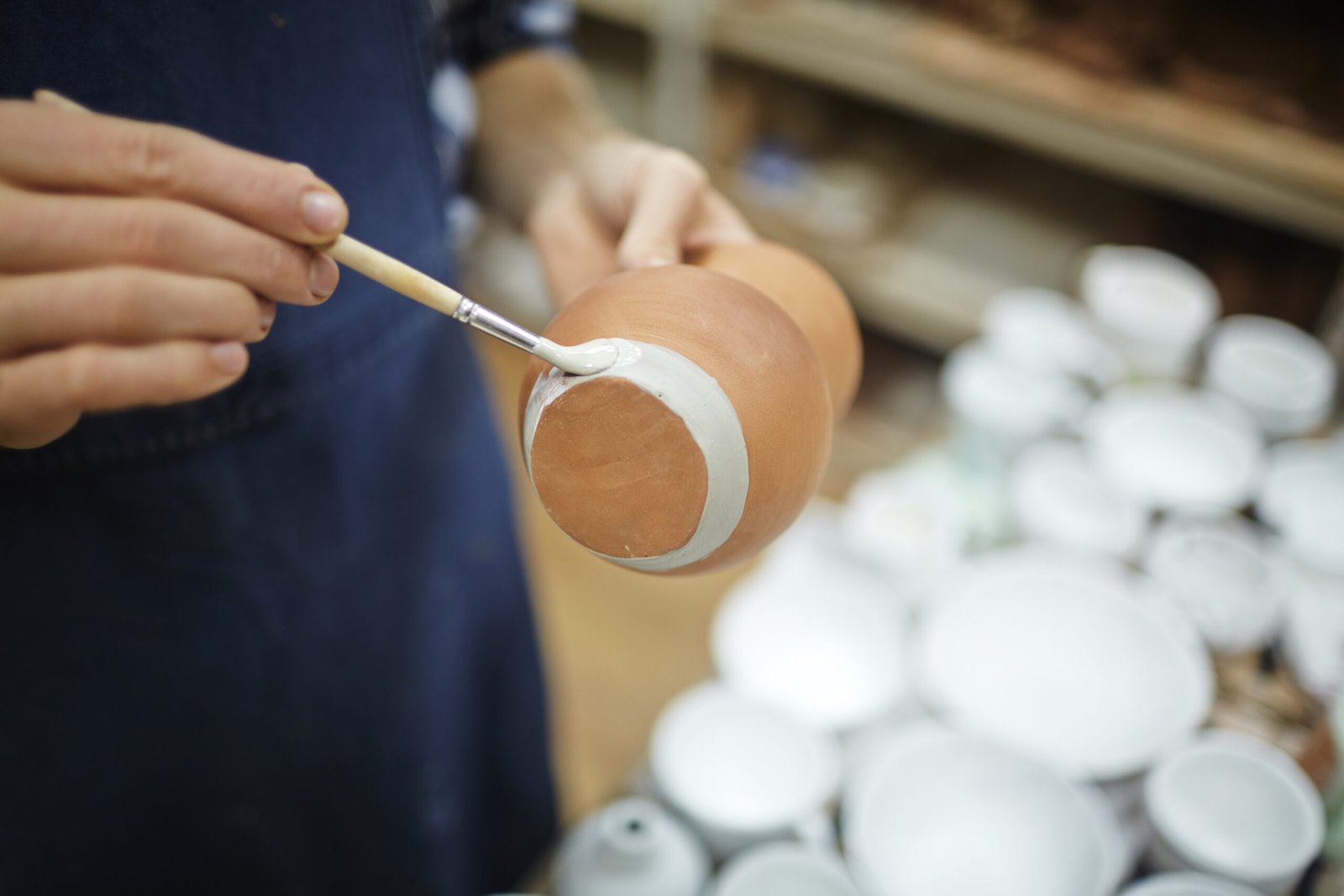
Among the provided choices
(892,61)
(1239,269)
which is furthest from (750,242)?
(1239,269)

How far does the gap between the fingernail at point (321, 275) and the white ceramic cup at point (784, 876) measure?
16.2 inches

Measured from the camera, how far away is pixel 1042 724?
673 millimetres

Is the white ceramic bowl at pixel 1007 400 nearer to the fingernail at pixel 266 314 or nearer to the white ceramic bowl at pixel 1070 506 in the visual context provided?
the white ceramic bowl at pixel 1070 506

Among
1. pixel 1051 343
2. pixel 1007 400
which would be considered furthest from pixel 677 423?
pixel 1051 343

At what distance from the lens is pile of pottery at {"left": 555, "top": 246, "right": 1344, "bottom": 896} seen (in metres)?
0.57

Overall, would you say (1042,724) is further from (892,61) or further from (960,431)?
(892,61)

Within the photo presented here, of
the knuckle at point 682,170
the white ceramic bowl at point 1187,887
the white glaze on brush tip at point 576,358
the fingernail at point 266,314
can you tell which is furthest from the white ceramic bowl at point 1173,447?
the fingernail at point 266,314

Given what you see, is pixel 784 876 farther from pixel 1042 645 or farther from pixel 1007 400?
pixel 1007 400

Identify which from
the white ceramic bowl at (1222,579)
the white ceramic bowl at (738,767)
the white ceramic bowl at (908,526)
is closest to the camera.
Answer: the white ceramic bowl at (738,767)

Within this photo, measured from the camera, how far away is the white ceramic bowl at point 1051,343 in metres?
1.01

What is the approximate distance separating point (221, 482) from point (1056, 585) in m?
0.63

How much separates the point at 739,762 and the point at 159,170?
20.6 inches

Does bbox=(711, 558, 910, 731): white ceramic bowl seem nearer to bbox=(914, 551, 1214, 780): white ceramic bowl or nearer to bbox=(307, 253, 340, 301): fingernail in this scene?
bbox=(914, 551, 1214, 780): white ceramic bowl

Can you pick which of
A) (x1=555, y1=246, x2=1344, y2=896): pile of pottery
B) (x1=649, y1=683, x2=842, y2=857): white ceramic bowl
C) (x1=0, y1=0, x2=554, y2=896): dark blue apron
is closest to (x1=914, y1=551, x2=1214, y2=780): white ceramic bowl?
(x1=555, y1=246, x2=1344, y2=896): pile of pottery
